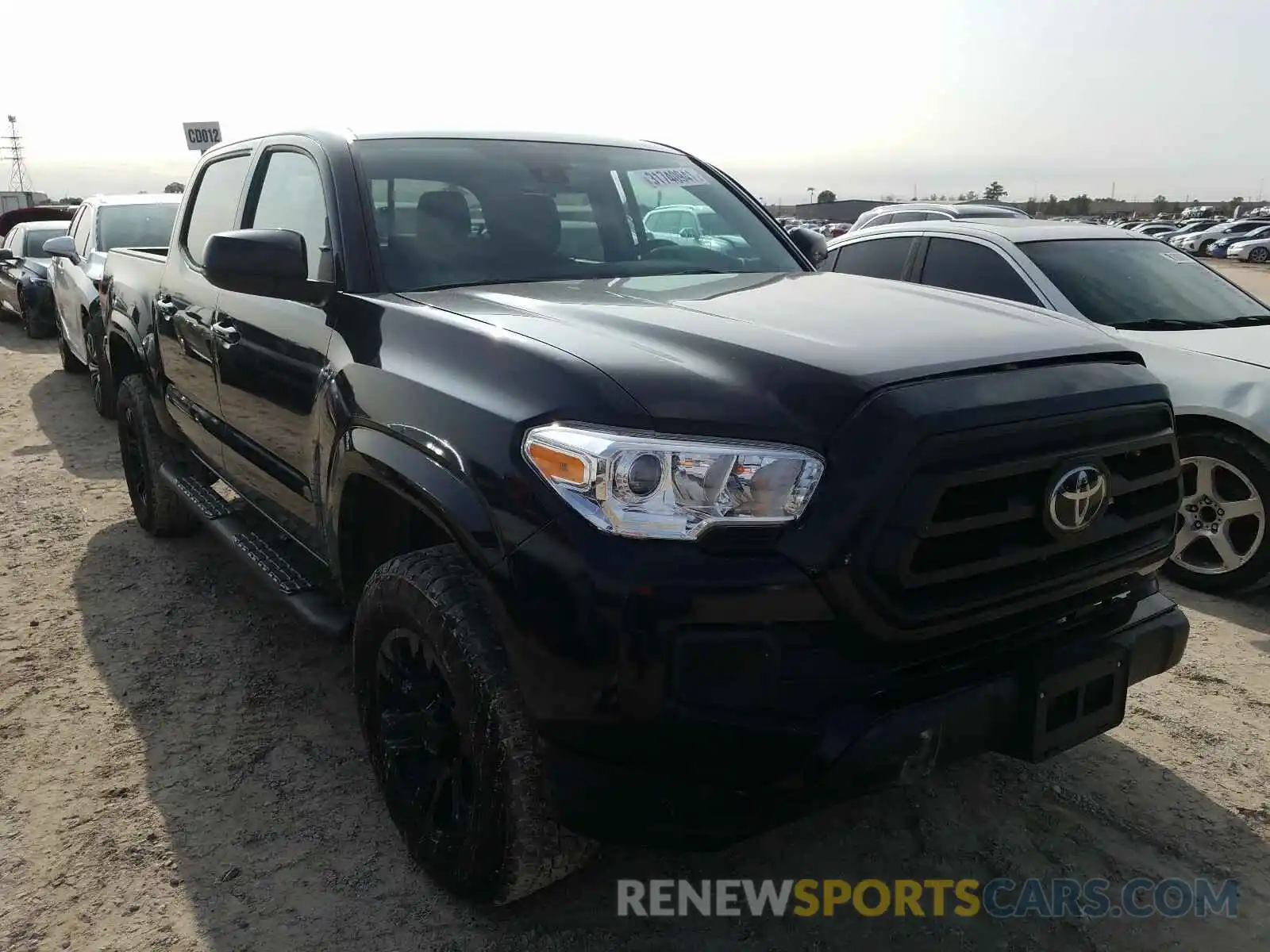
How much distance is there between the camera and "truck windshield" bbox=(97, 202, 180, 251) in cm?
876

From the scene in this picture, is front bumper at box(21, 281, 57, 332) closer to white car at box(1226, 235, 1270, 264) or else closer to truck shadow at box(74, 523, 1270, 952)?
truck shadow at box(74, 523, 1270, 952)

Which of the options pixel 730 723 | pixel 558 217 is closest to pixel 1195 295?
pixel 558 217

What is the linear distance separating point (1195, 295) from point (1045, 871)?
376 centimetres

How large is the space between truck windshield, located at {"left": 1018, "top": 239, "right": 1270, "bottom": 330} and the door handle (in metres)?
3.96

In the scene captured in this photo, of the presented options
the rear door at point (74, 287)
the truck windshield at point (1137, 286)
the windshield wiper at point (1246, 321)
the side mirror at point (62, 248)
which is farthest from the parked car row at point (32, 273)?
the windshield wiper at point (1246, 321)

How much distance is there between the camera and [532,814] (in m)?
2.08

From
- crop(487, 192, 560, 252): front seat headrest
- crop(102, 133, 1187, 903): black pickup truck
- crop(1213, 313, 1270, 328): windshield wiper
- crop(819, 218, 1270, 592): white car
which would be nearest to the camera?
crop(102, 133, 1187, 903): black pickup truck

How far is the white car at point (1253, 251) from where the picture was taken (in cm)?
3459

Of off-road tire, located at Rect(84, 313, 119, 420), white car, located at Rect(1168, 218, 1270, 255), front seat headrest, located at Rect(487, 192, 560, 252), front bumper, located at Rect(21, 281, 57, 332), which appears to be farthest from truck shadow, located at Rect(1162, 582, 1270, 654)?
white car, located at Rect(1168, 218, 1270, 255)

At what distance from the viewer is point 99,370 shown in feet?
24.0

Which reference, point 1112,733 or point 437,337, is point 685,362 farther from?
point 1112,733

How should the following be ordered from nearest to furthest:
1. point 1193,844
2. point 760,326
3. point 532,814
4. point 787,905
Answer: point 532,814 → point 760,326 → point 787,905 → point 1193,844

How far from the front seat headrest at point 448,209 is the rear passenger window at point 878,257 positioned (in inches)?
134

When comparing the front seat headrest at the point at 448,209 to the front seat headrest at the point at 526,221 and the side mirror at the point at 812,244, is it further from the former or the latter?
the side mirror at the point at 812,244
